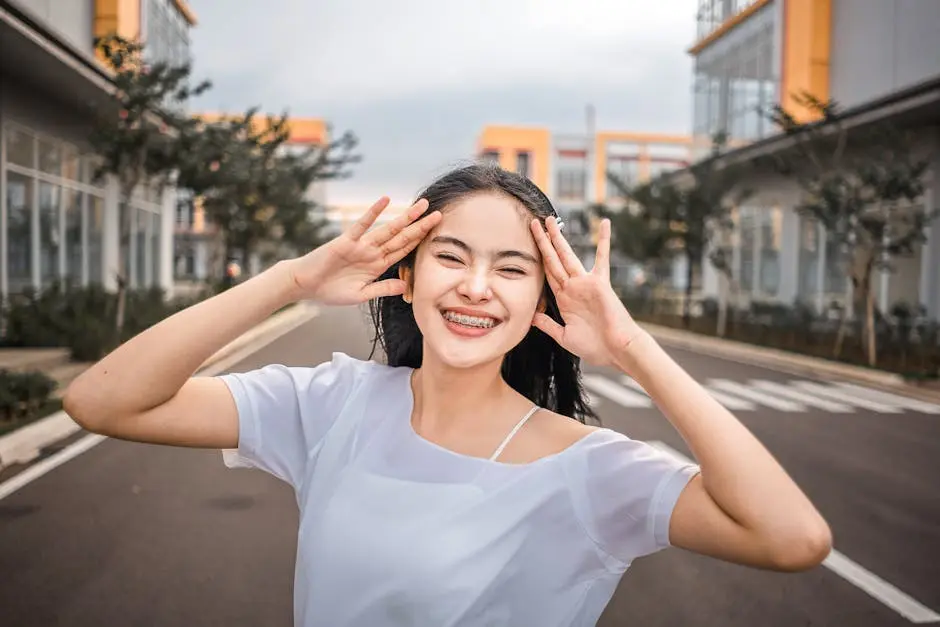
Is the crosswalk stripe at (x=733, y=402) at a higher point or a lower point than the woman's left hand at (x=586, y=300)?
lower

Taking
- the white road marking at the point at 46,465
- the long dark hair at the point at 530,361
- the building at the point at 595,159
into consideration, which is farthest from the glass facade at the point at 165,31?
the building at the point at 595,159

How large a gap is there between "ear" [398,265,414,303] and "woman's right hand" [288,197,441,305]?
0.15 meters

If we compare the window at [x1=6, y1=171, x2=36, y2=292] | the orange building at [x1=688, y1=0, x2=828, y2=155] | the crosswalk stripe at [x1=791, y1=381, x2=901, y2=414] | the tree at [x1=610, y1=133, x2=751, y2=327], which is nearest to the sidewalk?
the crosswalk stripe at [x1=791, y1=381, x2=901, y2=414]

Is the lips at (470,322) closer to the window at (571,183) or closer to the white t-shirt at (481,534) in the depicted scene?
the white t-shirt at (481,534)

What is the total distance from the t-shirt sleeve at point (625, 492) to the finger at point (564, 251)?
0.37 meters

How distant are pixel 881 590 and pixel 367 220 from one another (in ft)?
14.5

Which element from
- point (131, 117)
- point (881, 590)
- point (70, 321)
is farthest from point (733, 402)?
point (70, 321)

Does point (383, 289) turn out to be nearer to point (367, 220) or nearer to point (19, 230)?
point (367, 220)

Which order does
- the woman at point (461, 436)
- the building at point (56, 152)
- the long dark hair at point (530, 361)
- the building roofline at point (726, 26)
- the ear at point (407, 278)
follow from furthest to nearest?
the building roofline at point (726, 26) < the building at point (56, 152) < the long dark hair at point (530, 361) < the ear at point (407, 278) < the woman at point (461, 436)

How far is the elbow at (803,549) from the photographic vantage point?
1697 millimetres

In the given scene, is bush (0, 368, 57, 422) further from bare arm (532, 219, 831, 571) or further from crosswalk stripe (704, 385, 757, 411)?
bare arm (532, 219, 831, 571)

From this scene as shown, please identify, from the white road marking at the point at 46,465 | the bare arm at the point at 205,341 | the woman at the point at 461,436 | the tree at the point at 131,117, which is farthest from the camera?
the tree at the point at 131,117

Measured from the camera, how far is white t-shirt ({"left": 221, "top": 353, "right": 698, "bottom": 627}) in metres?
1.88

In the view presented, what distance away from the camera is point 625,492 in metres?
1.88
